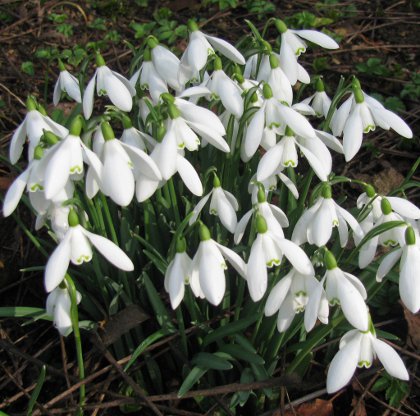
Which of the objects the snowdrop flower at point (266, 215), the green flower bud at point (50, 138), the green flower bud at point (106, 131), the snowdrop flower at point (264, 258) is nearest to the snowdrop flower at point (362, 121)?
the snowdrop flower at point (266, 215)

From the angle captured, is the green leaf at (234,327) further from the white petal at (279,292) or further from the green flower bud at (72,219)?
the green flower bud at (72,219)

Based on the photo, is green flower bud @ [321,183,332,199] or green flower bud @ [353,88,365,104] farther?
green flower bud @ [353,88,365,104]

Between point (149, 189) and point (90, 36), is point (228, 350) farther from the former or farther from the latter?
point (90, 36)

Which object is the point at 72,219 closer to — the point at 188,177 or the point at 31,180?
the point at 31,180

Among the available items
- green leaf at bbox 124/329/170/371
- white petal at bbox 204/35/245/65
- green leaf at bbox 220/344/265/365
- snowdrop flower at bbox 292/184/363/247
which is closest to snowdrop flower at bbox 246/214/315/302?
snowdrop flower at bbox 292/184/363/247

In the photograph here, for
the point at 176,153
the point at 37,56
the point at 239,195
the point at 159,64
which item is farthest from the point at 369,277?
the point at 37,56

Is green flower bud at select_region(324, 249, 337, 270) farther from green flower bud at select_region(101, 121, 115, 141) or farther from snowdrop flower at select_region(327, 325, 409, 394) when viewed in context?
green flower bud at select_region(101, 121, 115, 141)
